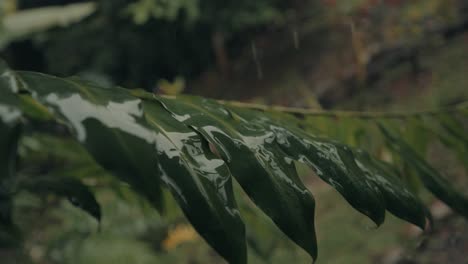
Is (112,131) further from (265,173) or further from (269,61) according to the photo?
(269,61)

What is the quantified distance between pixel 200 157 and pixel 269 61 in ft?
26.3

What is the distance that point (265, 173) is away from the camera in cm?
48

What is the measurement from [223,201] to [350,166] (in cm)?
16

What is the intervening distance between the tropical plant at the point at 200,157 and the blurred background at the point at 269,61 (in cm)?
272

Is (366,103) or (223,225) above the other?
(223,225)

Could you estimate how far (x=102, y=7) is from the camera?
7934 millimetres

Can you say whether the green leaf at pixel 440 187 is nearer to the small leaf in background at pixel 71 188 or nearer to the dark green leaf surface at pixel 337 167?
the dark green leaf surface at pixel 337 167

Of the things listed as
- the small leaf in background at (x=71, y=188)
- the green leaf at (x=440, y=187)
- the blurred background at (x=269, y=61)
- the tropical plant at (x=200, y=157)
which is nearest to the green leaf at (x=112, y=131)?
the tropical plant at (x=200, y=157)

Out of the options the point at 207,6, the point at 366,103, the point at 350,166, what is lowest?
the point at 366,103

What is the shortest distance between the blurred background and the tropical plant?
272 cm

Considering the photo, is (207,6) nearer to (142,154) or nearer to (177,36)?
(177,36)

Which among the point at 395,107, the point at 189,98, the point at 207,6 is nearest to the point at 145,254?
the point at 395,107

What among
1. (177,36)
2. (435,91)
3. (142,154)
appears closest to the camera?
(142,154)

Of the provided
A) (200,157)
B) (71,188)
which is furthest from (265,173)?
(71,188)
